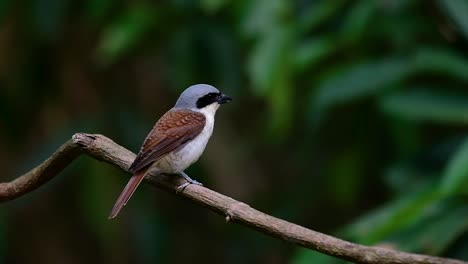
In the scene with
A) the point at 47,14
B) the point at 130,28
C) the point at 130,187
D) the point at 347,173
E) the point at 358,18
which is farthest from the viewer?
the point at 47,14

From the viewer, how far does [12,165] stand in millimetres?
6172

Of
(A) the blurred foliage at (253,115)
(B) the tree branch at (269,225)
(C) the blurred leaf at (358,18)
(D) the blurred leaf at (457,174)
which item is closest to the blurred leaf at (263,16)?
(A) the blurred foliage at (253,115)

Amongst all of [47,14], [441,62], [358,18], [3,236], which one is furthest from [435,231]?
[3,236]

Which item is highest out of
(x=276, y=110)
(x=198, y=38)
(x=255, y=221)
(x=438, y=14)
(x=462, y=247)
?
(x=438, y=14)

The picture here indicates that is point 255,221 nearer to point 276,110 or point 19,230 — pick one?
point 276,110

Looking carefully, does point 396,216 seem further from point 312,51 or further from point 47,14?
point 47,14

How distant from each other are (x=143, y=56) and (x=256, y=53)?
1.81 m

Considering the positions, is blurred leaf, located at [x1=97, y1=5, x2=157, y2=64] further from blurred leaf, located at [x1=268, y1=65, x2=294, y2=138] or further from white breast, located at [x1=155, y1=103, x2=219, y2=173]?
white breast, located at [x1=155, y1=103, x2=219, y2=173]

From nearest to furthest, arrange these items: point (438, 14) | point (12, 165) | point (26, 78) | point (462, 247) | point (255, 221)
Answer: point (255, 221) < point (462, 247) < point (438, 14) < point (26, 78) < point (12, 165)

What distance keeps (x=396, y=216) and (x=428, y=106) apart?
721 millimetres

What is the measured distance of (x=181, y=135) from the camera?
3340 mm

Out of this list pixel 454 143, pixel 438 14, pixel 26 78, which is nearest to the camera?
pixel 454 143

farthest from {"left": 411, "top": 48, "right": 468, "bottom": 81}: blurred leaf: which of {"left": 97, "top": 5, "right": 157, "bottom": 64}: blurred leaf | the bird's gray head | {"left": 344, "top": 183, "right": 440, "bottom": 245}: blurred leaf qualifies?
{"left": 97, "top": 5, "right": 157, "bottom": 64}: blurred leaf

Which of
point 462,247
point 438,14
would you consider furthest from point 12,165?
point 462,247
